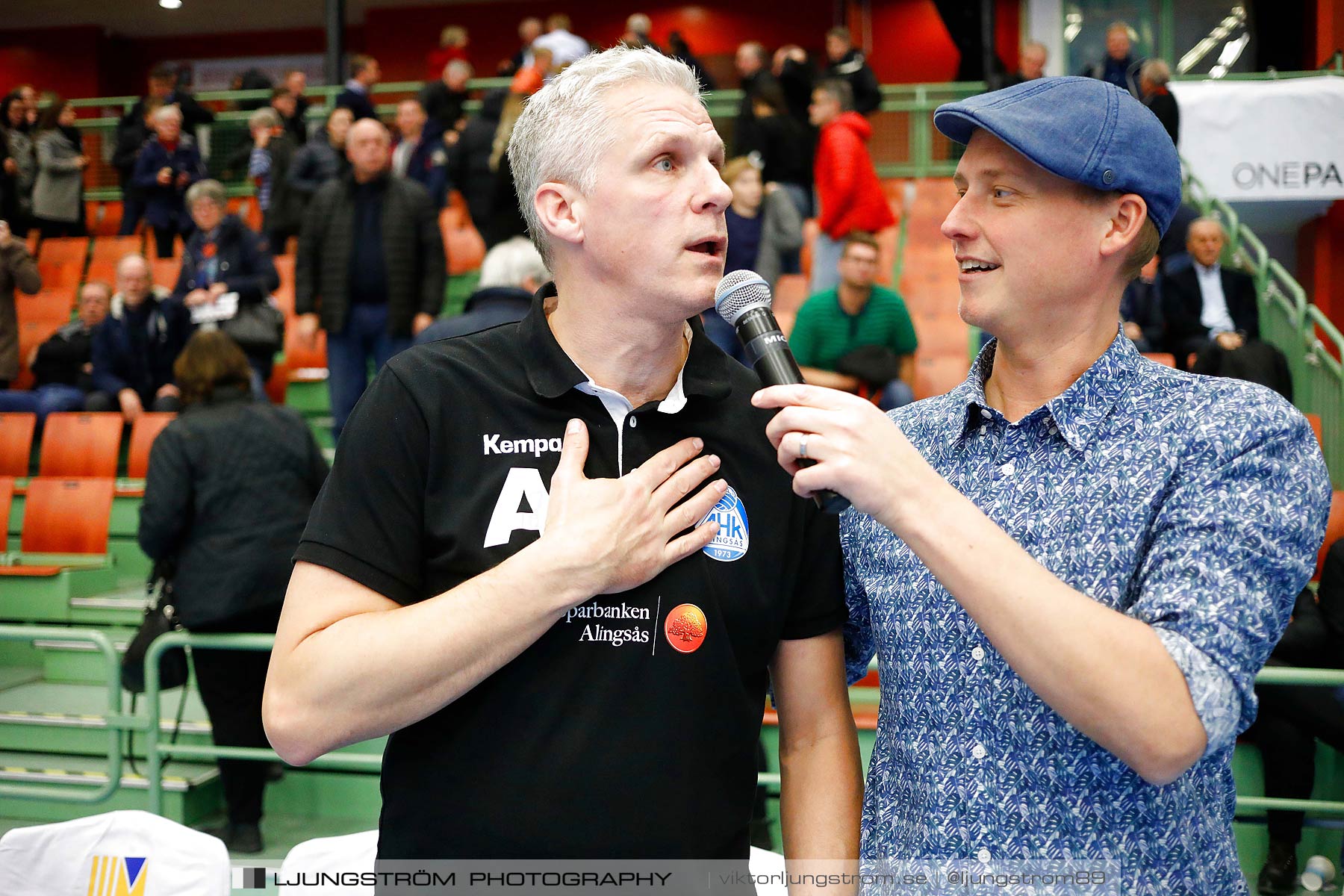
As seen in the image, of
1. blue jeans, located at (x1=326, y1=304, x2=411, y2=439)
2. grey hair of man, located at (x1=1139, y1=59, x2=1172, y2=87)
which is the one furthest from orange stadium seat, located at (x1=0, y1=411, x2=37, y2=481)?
grey hair of man, located at (x1=1139, y1=59, x2=1172, y2=87)

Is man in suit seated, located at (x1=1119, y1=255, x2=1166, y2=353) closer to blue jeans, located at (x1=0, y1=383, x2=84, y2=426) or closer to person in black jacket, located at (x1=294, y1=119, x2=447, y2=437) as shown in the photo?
person in black jacket, located at (x1=294, y1=119, x2=447, y2=437)

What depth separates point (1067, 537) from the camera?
1.38 metres

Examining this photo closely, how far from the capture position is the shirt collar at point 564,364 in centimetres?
156

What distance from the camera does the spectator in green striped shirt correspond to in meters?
5.47

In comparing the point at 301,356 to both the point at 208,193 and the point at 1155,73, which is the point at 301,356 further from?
the point at 1155,73

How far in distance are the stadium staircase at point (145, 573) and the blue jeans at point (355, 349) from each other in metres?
0.98

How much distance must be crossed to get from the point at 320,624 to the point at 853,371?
14.2 ft

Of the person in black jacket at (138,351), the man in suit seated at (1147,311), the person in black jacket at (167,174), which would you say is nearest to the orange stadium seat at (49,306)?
the person in black jacket at (167,174)

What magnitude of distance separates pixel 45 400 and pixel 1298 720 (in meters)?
7.78

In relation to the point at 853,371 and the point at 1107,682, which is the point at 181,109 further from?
the point at 1107,682

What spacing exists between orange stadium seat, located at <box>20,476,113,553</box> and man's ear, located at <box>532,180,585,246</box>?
5.78 meters

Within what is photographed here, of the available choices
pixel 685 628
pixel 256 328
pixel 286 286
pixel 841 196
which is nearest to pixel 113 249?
pixel 286 286

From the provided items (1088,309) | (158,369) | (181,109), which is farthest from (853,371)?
(181,109)

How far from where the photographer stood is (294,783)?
4762 millimetres
